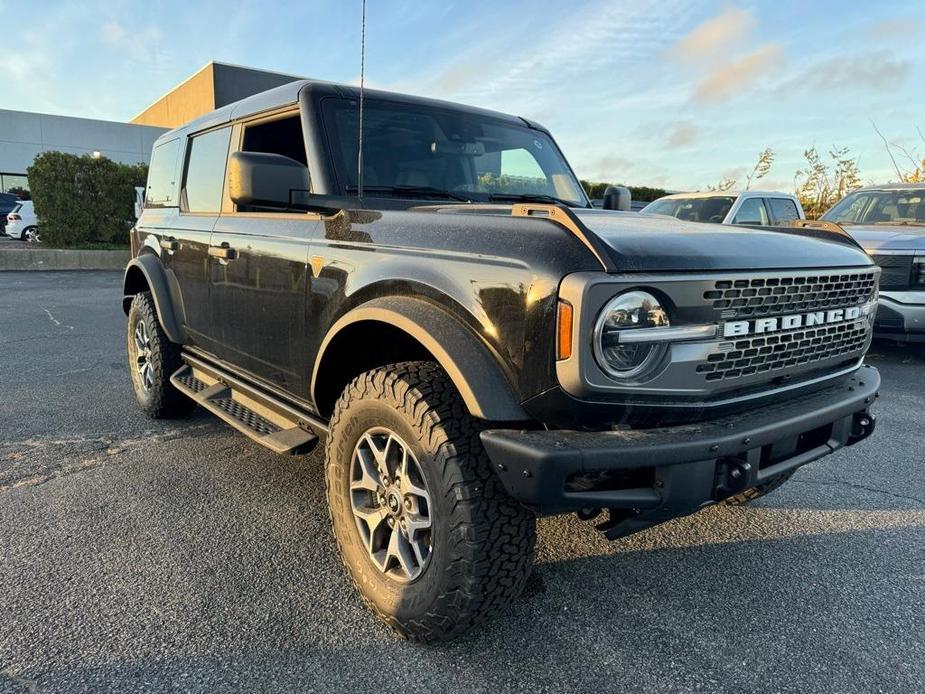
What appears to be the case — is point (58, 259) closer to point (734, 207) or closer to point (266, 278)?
point (734, 207)

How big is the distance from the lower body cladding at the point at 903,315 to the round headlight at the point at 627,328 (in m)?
5.35

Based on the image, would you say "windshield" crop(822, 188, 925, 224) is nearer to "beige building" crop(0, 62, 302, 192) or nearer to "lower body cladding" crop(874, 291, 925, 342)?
"lower body cladding" crop(874, 291, 925, 342)

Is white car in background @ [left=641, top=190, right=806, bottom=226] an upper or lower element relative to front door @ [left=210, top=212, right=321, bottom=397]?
upper

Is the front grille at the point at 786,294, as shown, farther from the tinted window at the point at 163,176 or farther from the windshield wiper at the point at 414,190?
the tinted window at the point at 163,176

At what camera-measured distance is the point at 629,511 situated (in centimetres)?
200

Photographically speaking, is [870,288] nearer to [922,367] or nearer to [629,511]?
[629,511]

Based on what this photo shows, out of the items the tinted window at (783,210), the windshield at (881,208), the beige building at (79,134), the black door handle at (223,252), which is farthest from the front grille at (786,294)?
the beige building at (79,134)

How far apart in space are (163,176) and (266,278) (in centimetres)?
220

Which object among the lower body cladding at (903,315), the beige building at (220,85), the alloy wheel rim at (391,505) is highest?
the beige building at (220,85)

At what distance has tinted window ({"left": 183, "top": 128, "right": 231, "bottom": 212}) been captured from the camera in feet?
12.1

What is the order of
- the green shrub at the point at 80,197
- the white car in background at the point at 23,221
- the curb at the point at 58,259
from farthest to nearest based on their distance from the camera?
the white car in background at the point at 23,221 → the green shrub at the point at 80,197 → the curb at the point at 58,259

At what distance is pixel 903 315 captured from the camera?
609 centimetres

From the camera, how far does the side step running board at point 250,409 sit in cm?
288

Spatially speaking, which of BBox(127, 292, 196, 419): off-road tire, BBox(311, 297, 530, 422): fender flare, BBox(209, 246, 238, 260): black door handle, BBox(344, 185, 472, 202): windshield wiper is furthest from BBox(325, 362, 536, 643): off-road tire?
BBox(127, 292, 196, 419): off-road tire
